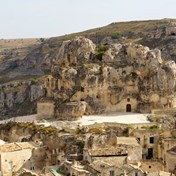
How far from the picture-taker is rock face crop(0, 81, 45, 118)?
9979 cm

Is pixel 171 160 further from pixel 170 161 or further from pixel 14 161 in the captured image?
pixel 14 161

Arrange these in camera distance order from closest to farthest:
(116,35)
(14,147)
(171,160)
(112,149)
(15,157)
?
(112,149)
(171,160)
(15,157)
(14,147)
(116,35)

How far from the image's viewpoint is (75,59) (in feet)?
196

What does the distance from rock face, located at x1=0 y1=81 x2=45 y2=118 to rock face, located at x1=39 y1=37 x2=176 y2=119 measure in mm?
40283

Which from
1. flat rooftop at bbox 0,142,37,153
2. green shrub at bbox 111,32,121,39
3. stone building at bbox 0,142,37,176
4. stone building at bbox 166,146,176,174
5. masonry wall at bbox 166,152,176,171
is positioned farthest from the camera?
green shrub at bbox 111,32,121,39

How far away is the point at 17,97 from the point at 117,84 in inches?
2214

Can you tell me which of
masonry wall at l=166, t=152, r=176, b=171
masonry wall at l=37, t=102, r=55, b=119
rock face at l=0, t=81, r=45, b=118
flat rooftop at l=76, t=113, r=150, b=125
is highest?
masonry wall at l=37, t=102, r=55, b=119

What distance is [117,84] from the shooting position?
56.0 metres

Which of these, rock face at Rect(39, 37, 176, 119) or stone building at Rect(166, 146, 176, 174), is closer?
stone building at Rect(166, 146, 176, 174)

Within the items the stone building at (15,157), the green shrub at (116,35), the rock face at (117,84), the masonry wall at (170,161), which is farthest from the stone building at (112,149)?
the green shrub at (116,35)

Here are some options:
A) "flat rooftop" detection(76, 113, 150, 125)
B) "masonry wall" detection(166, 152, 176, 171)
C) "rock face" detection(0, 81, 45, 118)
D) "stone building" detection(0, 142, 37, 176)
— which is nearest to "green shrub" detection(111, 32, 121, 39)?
"rock face" detection(0, 81, 45, 118)

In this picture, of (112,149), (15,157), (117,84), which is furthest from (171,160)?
(117,84)

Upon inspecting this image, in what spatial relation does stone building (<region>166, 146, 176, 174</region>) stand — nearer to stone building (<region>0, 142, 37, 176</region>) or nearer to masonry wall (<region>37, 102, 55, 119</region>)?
stone building (<region>0, 142, 37, 176</region>)

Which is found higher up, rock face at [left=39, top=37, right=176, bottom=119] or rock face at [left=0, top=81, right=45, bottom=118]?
rock face at [left=39, top=37, right=176, bottom=119]
